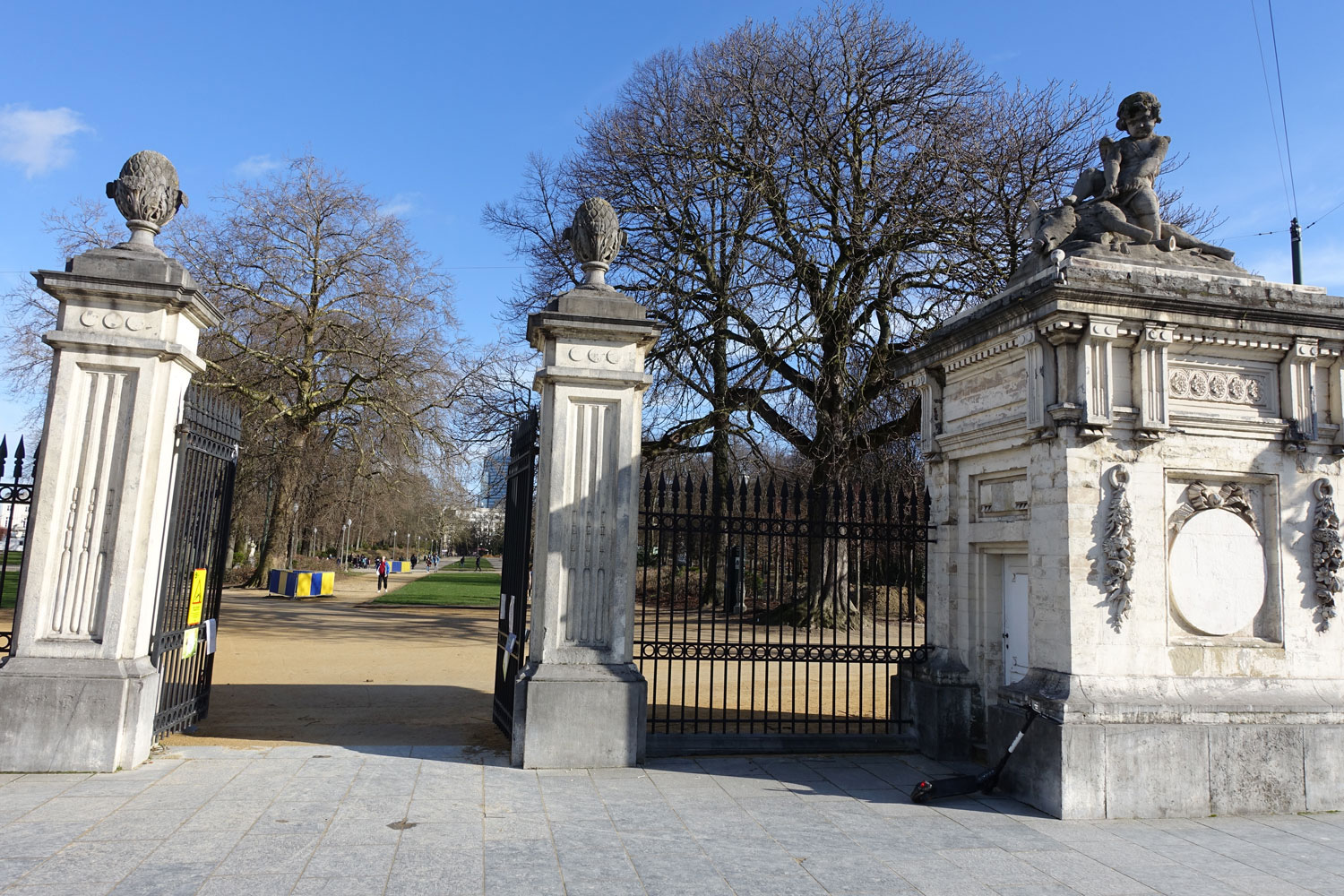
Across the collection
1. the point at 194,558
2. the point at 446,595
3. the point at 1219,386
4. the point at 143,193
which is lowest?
the point at 446,595

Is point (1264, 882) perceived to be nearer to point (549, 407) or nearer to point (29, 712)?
point (549, 407)

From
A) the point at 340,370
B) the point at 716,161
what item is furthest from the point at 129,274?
the point at 340,370

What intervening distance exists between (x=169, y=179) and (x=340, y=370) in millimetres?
21853

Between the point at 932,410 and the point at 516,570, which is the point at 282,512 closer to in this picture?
the point at 516,570

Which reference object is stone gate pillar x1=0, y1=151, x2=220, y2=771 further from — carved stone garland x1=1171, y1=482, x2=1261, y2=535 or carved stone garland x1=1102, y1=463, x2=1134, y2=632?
carved stone garland x1=1171, y1=482, x2=1261, y2=535

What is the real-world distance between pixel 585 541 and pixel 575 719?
1.46 metres

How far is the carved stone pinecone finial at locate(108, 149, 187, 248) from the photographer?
23.7 ft

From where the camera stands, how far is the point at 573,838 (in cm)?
540

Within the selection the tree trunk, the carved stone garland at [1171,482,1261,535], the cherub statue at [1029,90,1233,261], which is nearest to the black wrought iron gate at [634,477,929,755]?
the carved stone garland at [1171,482,1261,535]

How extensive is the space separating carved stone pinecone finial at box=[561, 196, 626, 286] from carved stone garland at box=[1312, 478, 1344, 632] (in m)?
6.28

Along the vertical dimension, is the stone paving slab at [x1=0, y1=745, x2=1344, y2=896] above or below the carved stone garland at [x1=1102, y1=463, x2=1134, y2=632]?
below

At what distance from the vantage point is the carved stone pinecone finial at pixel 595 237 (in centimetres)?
799

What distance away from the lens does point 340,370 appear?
28.3 m

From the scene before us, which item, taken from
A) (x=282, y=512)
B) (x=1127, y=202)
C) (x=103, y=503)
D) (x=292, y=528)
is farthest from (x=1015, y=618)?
(x=292, y=528)
